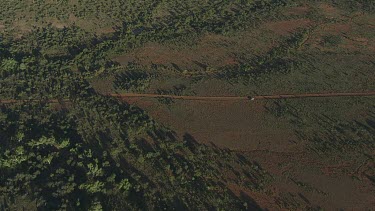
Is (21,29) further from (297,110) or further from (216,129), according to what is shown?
(297,110)

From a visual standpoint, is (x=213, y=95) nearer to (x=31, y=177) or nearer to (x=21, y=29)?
(x=31, y=177)

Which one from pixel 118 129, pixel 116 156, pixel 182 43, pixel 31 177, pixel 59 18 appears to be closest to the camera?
pixel 31 177

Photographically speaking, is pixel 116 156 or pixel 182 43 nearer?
pixel 116 156

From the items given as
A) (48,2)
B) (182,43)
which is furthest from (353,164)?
(48,2)

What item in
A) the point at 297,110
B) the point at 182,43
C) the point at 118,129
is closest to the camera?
the point at 118,129

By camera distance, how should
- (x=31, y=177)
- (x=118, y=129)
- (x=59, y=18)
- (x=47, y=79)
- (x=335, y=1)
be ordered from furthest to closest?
(x=335, y=1) < (x=59, y=18) < (x=47, y=79) < (x=118, y=129) < (x=31, y=177)

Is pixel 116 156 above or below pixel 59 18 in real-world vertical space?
below

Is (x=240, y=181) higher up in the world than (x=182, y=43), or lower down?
lower down

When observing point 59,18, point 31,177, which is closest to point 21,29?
point 59,18

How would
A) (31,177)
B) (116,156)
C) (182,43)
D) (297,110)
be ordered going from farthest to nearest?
(182,43), (297,110), (116,156), (31,177)

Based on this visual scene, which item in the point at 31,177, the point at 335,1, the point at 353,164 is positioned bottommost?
the point at 31,177
